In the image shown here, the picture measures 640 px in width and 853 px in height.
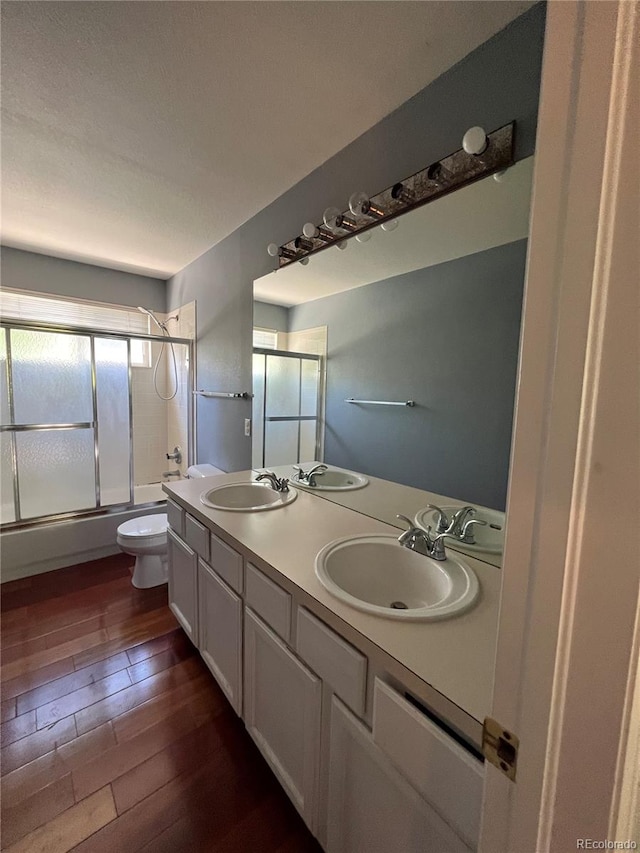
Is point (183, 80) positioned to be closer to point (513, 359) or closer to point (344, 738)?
point (513, 359)

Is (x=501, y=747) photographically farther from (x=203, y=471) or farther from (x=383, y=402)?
(x=203, y=471)

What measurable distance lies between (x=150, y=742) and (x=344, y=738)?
100 centimetres

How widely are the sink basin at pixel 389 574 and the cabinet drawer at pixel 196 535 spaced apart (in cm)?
62

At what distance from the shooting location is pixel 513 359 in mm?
1066

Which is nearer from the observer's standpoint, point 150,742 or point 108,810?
point 108,810

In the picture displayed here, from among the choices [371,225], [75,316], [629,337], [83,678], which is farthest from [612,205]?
[75,316]

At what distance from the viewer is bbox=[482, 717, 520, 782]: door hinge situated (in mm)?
405

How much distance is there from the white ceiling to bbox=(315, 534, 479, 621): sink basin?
64.6 inches

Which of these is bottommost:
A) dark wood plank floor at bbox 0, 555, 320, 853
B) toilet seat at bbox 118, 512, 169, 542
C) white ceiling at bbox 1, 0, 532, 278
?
dark wood plank floor at bbox 0, 555, 320, 853

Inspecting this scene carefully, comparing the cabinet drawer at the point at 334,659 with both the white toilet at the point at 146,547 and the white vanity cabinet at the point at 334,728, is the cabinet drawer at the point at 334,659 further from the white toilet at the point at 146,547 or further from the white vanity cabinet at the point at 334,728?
the white toilet at the point at 146,547

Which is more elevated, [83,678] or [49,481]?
[49,481]

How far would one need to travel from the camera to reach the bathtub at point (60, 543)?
2.45 meters

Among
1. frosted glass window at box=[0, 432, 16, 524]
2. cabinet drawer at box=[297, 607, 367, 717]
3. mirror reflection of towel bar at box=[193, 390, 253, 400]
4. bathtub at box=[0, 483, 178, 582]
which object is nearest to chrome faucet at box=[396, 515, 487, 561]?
cabinet drawer at box=[297, 607, 367, 717]

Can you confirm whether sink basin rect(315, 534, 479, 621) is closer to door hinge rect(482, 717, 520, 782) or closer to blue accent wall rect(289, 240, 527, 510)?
blue accent wall rect(289, 240, 527, 510)
